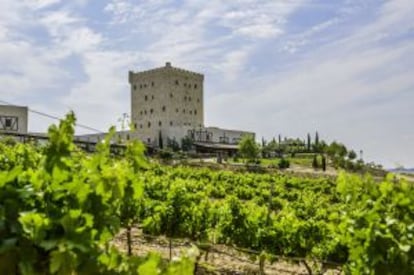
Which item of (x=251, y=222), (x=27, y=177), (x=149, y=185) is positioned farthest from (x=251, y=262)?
(x=27, y=177)

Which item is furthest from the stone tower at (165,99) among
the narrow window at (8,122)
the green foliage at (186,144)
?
the narrow window at (8,122)

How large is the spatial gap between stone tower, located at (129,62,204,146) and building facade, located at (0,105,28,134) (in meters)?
45.6

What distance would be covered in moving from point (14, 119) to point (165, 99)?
5086 cm

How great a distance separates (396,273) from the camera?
3371 millimetres

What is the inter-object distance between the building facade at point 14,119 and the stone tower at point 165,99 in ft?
149

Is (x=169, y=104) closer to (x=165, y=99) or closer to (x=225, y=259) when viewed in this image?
(x=165, y=99)

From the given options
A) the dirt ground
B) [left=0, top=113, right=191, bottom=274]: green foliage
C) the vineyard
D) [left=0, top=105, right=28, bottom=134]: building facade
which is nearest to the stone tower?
[left=0, top=105, right=28, bottom=134]: building facade

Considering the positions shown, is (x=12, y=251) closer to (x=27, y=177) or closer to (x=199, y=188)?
(x=27, y=177)

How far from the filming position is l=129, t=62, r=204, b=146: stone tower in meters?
99.6

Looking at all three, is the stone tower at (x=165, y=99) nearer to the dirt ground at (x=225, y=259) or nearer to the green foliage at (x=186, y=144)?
the green foliage at (x=186, y=144)

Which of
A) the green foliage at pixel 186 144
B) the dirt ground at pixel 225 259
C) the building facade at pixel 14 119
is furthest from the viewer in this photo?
the green foliage at pixel 186 144

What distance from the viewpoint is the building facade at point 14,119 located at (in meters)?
49.4

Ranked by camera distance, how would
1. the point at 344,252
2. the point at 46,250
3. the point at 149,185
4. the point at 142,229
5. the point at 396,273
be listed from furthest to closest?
the point at 149,185 → the point at 142,229 → the point at 344,252 → the point at 396,273 → the point at 46,250

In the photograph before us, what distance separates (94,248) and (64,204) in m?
0.26
